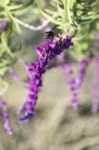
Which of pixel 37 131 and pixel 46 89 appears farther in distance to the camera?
pixel 46 89

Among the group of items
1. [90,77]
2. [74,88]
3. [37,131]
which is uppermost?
[74,88]

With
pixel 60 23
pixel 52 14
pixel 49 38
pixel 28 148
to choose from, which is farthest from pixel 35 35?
pixel 49 38

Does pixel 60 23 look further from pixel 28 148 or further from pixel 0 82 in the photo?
pixel 28 148

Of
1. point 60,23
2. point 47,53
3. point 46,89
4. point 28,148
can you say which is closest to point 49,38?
point 47,53

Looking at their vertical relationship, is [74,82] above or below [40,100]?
above

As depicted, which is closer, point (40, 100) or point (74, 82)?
point (74, 82)

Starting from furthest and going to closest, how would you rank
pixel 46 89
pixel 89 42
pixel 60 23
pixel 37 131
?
pixel 46 89 < pixel 37 131 < pixel 89 42 < pixel 60 23

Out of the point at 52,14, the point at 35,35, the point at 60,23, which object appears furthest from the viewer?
the point at 35,35

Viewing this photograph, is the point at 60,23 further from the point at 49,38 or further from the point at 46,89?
the point at 46,89

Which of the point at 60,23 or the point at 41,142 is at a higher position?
the point at 60,23
